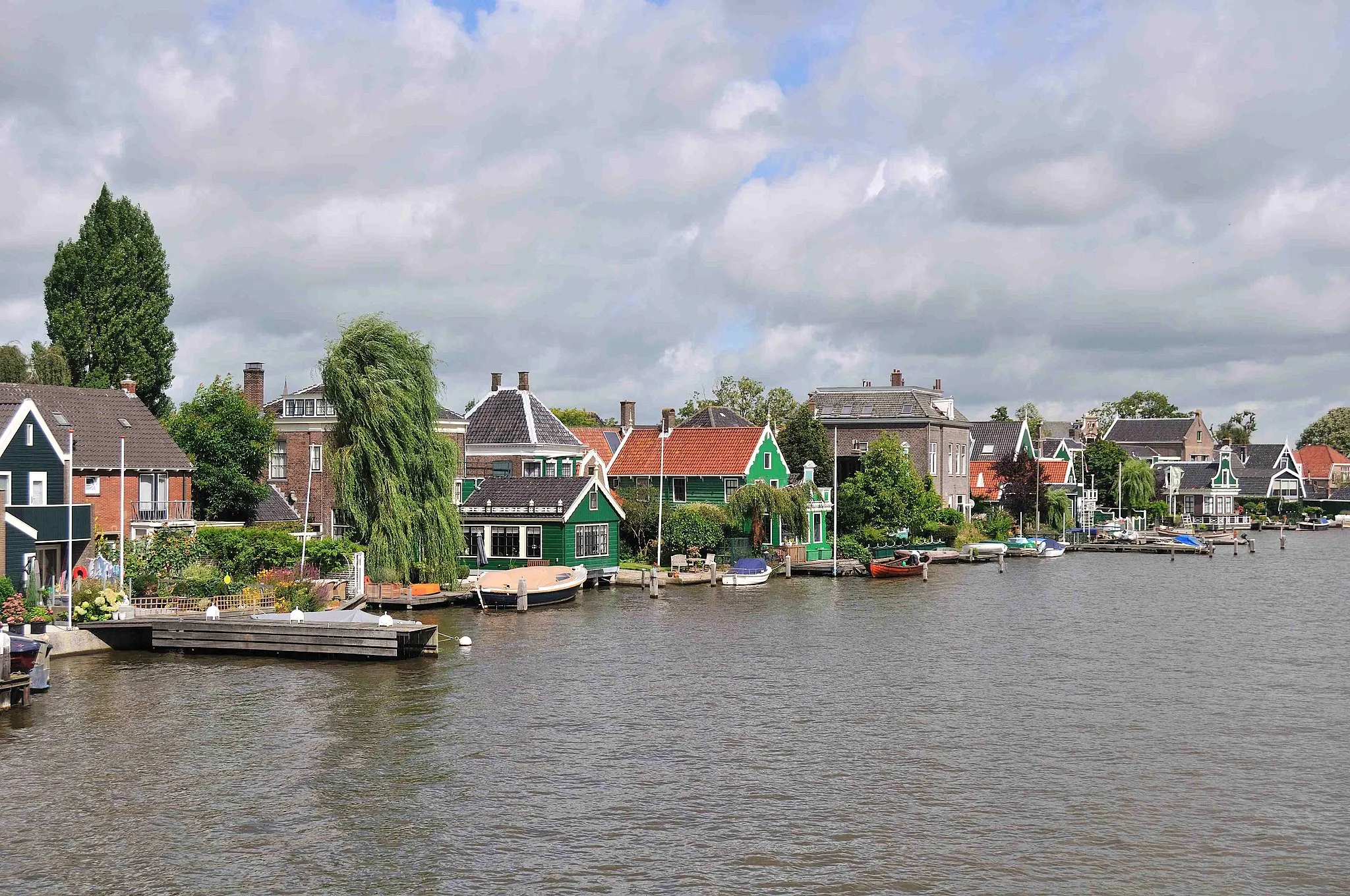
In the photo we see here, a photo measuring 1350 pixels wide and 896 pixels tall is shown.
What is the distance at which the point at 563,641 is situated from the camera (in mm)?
48781

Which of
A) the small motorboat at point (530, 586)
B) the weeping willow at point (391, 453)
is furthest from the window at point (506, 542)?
the weeping willow at point (391, 453)

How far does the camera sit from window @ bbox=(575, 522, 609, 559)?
228 ft

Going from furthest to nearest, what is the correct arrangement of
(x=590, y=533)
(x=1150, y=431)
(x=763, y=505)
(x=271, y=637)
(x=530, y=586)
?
1. (x=1150, y=431)
2. (x=763, y=505)
3. (x=590, y=533)
4. (x=530, y=586)
5. (x=271, y=637)

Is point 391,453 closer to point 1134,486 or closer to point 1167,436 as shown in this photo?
point 1134,486

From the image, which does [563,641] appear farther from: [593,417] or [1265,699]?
[593,417]

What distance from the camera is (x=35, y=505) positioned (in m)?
48.6

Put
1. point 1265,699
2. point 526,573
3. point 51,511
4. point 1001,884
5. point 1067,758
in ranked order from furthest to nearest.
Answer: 1. point 526,573
2. point 51,511
3. point 1265,699
4. point 1067,758
5. point 1001,884

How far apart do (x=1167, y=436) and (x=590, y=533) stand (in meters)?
126

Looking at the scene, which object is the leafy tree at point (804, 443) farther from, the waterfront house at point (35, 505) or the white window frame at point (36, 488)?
the white window frame at point (36, 488)

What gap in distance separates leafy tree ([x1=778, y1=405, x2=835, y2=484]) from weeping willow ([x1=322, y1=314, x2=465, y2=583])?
1847 inches

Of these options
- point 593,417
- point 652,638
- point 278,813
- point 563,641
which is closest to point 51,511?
point 563,641

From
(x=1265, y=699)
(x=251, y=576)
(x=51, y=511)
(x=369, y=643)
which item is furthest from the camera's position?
(x=251, y=576)

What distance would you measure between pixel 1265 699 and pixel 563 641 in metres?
23.7

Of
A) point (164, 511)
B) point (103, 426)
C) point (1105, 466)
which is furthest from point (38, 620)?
point (1105, 466)
